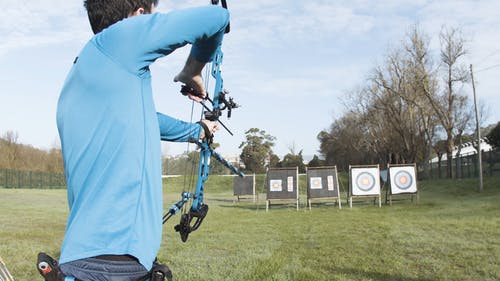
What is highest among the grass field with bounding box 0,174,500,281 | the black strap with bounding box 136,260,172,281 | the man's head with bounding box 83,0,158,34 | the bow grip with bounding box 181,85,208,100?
the man's head with bounding box 83,0,158,34

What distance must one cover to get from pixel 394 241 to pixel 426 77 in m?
25.6

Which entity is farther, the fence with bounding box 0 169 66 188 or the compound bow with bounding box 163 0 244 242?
the fence with bounding box 0 169 66 188

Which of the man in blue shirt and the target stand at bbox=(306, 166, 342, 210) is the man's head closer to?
the man in blue shirt

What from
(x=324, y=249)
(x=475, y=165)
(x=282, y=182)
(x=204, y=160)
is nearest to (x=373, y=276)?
(x=324, y=249)

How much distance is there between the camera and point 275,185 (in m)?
17.8

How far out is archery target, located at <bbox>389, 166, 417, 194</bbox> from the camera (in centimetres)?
1698

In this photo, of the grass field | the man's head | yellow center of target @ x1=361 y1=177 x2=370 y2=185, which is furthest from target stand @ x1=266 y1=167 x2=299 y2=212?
the man's head

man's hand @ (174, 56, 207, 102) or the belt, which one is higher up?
man's hand @ (174, 56, 207, 102)

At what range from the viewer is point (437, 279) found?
16.0 ft

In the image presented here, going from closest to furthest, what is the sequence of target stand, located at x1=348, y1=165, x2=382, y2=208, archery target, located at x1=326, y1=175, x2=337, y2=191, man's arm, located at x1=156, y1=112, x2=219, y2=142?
man's arm, located at x1=156, y1=112, x2=219, y2=142, target stand, located at x1=348, y1=165, x2=382, y2=208, archery target, located at x1=326, y1=175, x2=337, y2=191

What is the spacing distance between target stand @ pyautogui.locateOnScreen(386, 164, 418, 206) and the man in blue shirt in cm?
1641

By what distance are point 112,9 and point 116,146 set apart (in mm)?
418

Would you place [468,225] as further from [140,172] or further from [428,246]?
[140,172]

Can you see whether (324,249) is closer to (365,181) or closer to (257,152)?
(365,181)
